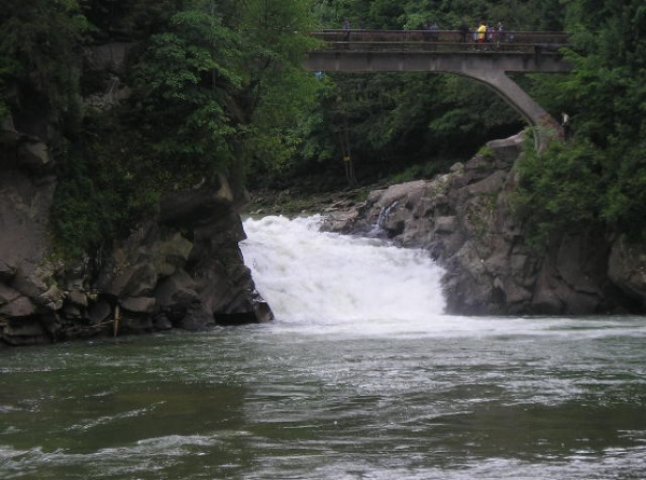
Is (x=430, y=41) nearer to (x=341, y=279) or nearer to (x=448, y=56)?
(x=448, y=56)

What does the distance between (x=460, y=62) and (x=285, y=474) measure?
28.0m

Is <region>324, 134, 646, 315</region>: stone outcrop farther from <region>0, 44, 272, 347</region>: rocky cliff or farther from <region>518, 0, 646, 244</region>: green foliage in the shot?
<region>0, 44, 272, 347</region>: rocky cliff

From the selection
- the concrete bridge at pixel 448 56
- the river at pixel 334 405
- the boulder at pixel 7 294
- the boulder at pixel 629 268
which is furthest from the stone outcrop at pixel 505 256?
the boulder at pixel 7 294

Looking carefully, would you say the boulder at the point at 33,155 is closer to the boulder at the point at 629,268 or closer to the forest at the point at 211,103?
the forest at the point at 211,103

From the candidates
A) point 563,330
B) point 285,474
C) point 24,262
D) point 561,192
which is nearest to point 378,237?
point 561,192

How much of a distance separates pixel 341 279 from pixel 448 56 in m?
9.43

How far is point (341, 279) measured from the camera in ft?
101

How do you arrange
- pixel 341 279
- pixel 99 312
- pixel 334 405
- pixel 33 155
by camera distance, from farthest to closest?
pixel 341 279, pixel 99 312, pixel 33 155, pixel 334 405

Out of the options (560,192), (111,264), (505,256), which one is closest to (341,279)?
(505,256)

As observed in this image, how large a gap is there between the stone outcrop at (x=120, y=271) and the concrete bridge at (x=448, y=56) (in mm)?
9171

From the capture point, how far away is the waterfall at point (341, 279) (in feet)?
92.0

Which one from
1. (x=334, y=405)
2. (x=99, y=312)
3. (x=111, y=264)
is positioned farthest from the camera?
(x=111, y=264)

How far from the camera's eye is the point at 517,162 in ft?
101

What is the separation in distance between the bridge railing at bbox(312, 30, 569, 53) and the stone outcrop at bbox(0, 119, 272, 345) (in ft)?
31.6
